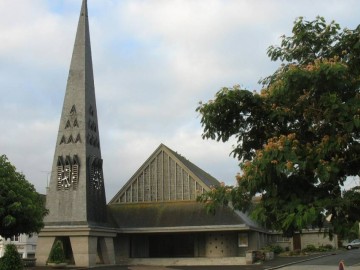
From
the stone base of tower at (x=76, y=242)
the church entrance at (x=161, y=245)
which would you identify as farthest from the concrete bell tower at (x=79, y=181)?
the church entrance at (x=161, y=245)

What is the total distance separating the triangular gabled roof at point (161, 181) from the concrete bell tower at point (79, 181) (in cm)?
519

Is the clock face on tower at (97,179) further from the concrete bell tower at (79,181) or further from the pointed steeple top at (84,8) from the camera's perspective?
the pointed steeple top at (84,8)

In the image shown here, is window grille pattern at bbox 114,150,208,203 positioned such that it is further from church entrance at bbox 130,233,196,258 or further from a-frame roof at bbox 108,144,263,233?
church entrance at bbox 130,233,196,258

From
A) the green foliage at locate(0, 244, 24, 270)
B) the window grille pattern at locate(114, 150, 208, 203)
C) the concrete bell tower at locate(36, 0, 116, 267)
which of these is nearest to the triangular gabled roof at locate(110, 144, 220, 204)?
the window grille pattern at locate(114, 150, 208, 203)

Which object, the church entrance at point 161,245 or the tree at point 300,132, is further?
the church entrance at point 161,245

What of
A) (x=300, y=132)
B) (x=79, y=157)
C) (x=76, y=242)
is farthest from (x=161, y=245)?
(x=300, y=132)

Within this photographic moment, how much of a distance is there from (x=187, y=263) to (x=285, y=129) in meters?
30.7

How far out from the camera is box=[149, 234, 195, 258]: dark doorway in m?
40.8

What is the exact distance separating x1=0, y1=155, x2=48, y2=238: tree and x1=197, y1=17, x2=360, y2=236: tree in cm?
1501

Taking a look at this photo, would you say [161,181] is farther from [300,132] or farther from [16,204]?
[300,132]

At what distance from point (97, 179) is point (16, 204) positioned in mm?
15854

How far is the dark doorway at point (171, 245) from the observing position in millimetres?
40812

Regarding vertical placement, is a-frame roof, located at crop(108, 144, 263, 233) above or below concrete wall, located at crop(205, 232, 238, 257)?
above

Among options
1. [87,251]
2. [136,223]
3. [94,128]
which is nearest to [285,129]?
[87,251]
